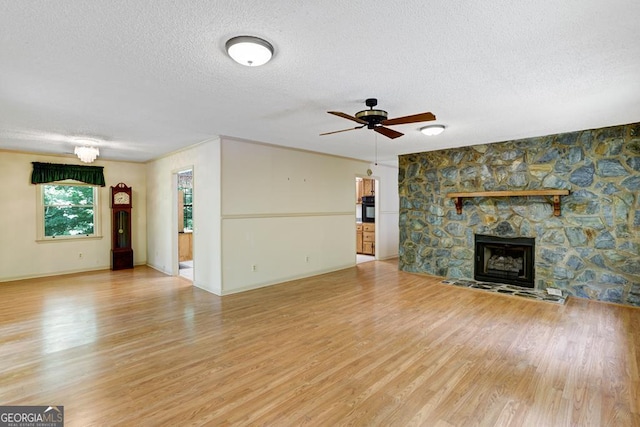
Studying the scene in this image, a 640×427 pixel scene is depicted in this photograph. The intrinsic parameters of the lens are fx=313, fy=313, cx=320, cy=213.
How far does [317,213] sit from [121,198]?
4442mm

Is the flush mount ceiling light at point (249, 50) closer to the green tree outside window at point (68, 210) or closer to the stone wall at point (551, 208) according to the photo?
the stone wall at point (551, 208)

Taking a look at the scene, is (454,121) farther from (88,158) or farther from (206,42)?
(88,158)

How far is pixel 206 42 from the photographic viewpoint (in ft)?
6.71

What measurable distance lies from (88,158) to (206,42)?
4.18 m

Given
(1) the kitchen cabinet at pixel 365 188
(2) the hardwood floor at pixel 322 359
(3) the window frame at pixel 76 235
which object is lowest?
(2) the hardwood floor at pixel 322 359

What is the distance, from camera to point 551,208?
189 inches

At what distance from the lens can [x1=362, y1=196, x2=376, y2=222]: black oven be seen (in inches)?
335

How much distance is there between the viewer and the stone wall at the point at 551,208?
13.9ft

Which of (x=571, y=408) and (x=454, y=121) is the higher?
(x=454, y=121)

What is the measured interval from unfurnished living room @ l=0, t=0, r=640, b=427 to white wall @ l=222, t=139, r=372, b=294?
4cm

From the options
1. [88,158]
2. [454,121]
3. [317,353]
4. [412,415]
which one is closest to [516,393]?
[412,415]

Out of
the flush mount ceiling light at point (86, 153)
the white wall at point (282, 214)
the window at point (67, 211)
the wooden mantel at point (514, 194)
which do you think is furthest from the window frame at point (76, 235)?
the wooden mantel at point (514, 194)

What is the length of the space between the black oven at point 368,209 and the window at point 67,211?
250 inches

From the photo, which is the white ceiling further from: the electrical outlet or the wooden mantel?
the electrical outlet
